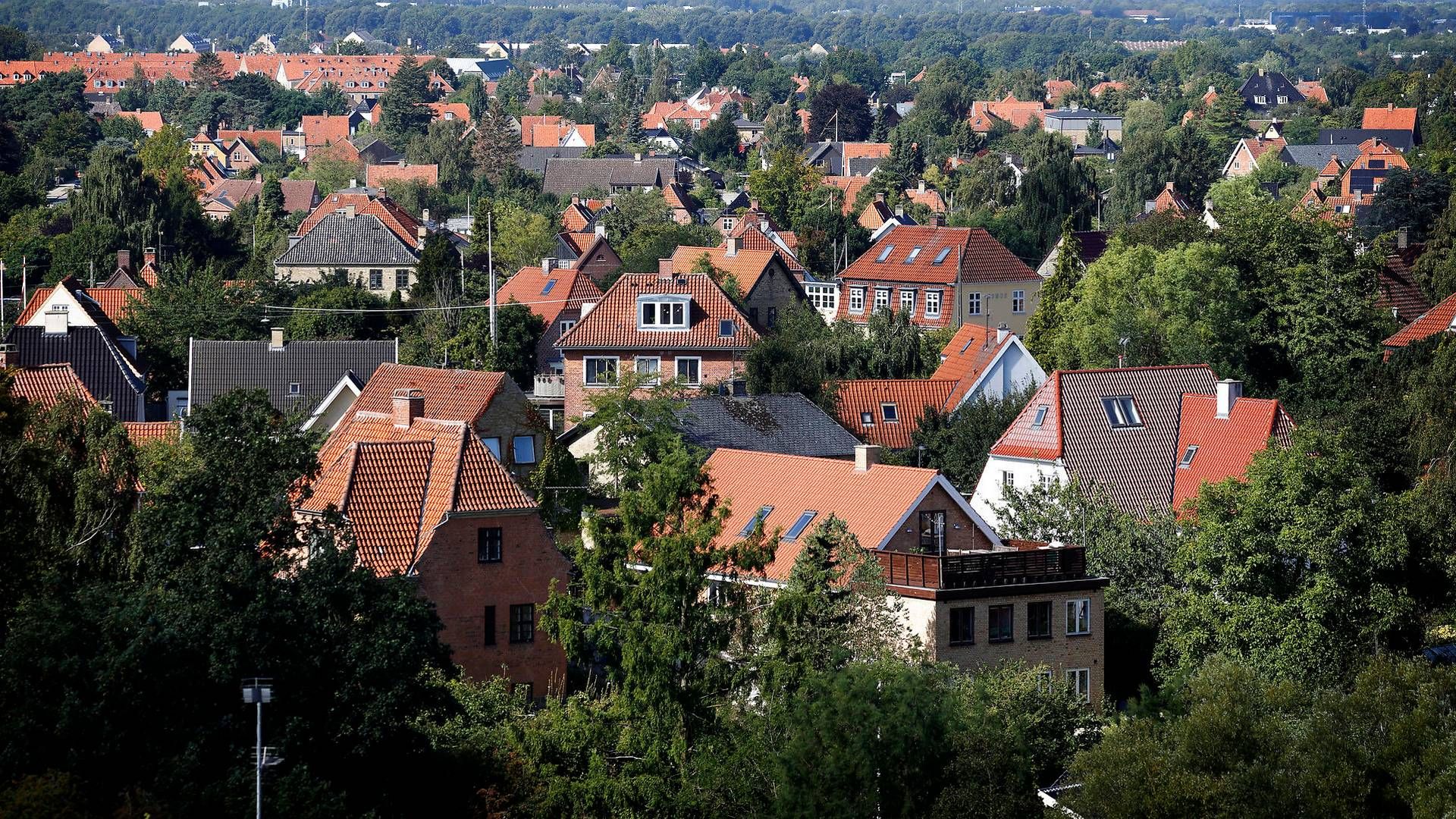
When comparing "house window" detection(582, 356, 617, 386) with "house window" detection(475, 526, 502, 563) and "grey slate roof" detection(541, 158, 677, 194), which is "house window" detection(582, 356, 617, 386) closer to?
"house window" detection(475, 526, 502, 563)

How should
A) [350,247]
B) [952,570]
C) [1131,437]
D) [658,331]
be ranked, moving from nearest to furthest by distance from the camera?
→ [952,570], [1131,437], [658,331], [350,247]

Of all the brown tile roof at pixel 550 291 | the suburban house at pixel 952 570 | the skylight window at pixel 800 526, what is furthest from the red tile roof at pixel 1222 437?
the brown tile roof at pixel 550 291

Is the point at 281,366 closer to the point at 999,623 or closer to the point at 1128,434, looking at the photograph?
the point at 1128,434

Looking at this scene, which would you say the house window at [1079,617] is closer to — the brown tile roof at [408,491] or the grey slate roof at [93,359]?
the brown tile roof at [408,491]

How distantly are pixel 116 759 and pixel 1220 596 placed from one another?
1802cm

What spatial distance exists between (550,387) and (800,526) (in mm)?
23593

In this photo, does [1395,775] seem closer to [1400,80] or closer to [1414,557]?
[1414,557]

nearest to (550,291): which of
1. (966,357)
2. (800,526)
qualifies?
(966,357)

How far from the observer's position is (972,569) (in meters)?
31.4

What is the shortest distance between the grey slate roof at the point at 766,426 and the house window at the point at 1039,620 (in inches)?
494

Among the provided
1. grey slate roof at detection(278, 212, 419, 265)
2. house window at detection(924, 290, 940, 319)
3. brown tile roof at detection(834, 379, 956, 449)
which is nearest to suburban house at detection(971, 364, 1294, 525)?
brown tile roof at detection(834, 379, 956, 449)

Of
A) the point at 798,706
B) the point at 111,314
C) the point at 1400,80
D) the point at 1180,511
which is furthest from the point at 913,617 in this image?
the point at 1400,80

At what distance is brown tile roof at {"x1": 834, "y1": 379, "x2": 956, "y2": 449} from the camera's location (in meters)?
48.7

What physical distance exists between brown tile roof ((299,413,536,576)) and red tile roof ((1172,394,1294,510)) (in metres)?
15.3
